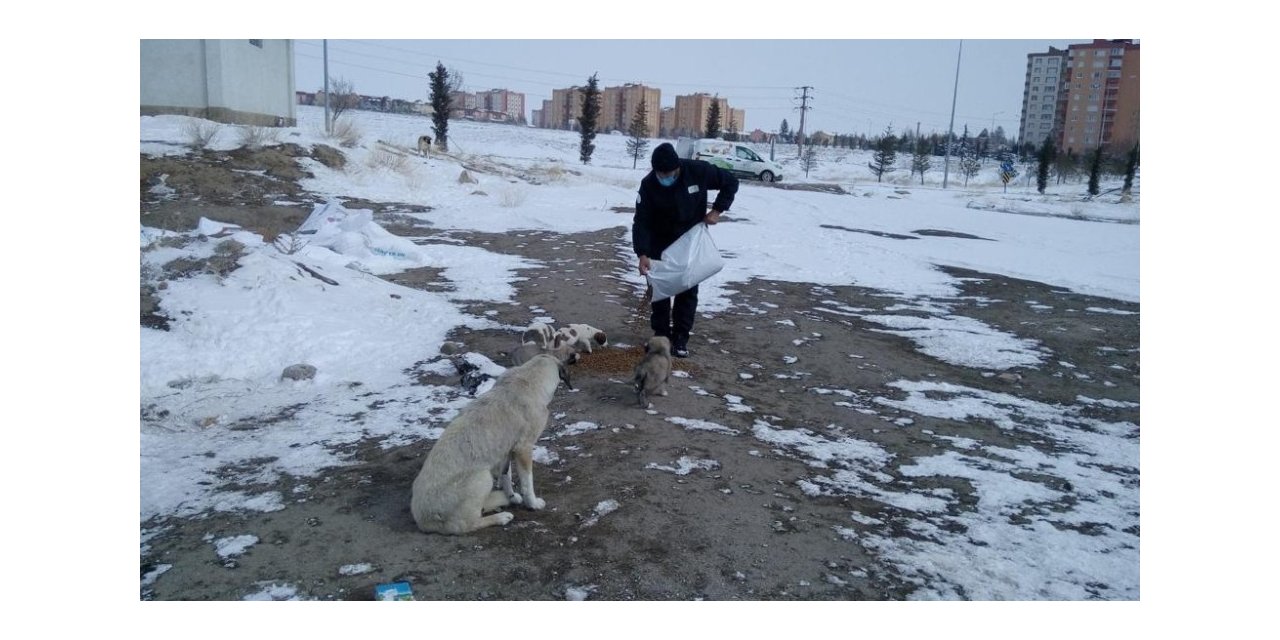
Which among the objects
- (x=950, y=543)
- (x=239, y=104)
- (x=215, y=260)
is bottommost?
(x=950, y=543)

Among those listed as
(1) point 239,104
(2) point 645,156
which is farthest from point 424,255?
(2) point 645,156

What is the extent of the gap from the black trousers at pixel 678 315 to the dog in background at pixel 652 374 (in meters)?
1.10

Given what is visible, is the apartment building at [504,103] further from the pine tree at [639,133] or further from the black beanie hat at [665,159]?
the black beanie hat at [665,159]

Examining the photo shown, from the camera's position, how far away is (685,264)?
6.04 m

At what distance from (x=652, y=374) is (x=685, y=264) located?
132 cm

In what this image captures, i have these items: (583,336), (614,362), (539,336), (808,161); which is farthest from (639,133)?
(614,362)

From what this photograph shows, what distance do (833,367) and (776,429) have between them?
65.0 inches

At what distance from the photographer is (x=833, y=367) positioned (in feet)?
20.5

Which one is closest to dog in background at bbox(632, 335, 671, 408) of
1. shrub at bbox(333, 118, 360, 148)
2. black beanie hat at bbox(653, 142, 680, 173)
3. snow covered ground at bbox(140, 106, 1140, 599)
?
snow covered ground at bbox(140, 106, 1140, 599)

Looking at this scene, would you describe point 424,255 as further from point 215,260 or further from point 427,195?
point 427,195

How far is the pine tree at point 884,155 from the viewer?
44.9 meters

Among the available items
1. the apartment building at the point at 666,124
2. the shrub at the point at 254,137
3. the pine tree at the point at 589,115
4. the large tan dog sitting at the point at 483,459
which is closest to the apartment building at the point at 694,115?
the apartment building at the point at 666,124

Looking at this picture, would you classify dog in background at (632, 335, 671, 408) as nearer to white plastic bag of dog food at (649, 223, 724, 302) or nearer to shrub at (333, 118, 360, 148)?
white plastic bag of dog food at (649, 223, 724, 302)

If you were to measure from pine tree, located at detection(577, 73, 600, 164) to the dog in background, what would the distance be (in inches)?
1427
